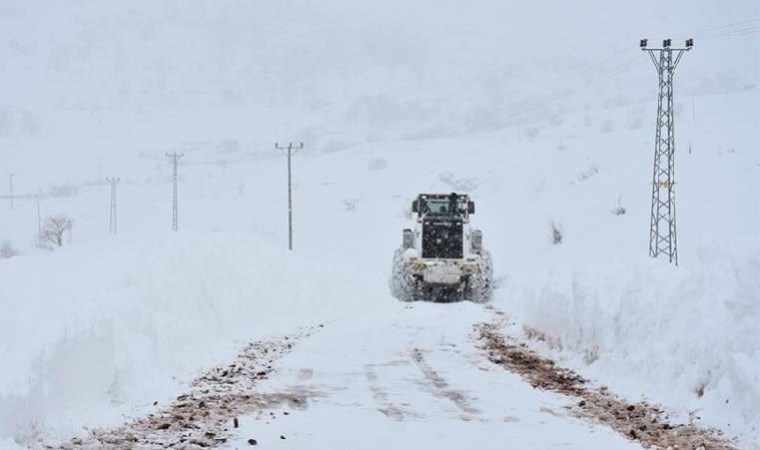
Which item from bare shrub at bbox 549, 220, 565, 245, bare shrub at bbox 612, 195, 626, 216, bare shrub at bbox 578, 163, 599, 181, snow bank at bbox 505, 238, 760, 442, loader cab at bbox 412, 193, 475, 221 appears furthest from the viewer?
bare shrub at bbox 578, 163, 599, 181

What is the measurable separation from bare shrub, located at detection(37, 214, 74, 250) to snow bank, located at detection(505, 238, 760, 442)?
264 ft

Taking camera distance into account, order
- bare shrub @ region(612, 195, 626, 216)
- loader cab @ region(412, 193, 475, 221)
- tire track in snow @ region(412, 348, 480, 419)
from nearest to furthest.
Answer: tire track in snow @ region(412, 348, 480, 419), loader cab @ region(412, 193, 475, 221), bare shrub @ region(612, 195, 626, 216)

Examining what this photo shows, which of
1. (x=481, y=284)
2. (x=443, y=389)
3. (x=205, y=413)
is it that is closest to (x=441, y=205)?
(x=481, y=284)

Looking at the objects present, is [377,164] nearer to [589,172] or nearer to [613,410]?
[589,172]

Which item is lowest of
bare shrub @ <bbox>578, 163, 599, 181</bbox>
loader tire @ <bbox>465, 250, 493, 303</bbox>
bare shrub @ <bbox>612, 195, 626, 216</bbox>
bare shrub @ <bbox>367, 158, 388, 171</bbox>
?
loader tire @ <bbox>465, 250, 493, 303</bbox>

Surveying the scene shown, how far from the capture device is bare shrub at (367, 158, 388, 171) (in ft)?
383

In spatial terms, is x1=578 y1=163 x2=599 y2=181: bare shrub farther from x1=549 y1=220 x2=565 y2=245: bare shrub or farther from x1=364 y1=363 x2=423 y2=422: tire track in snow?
x1=364 y1=363 x2=423 y2=422: tire track in snow

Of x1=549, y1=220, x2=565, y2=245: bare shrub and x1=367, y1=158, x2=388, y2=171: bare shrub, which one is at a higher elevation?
x1=367, y1=158, x2=388, y2=171: bare shrub

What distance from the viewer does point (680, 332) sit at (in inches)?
416

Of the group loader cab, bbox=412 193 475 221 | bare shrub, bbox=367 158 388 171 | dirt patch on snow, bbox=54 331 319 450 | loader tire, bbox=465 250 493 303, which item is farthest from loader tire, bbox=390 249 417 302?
bare shrub, bbox=367 158 388 171

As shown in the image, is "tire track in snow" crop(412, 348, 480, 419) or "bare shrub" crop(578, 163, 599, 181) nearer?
"tire track in snow" crop(412, 348, 480, 419)

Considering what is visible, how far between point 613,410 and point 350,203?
79.3 metres

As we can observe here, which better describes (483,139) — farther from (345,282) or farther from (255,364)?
(255,364)

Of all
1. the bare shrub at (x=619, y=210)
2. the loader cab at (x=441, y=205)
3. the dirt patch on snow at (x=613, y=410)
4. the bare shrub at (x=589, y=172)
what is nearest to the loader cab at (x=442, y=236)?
the loader cab at (x=441, y=205)
